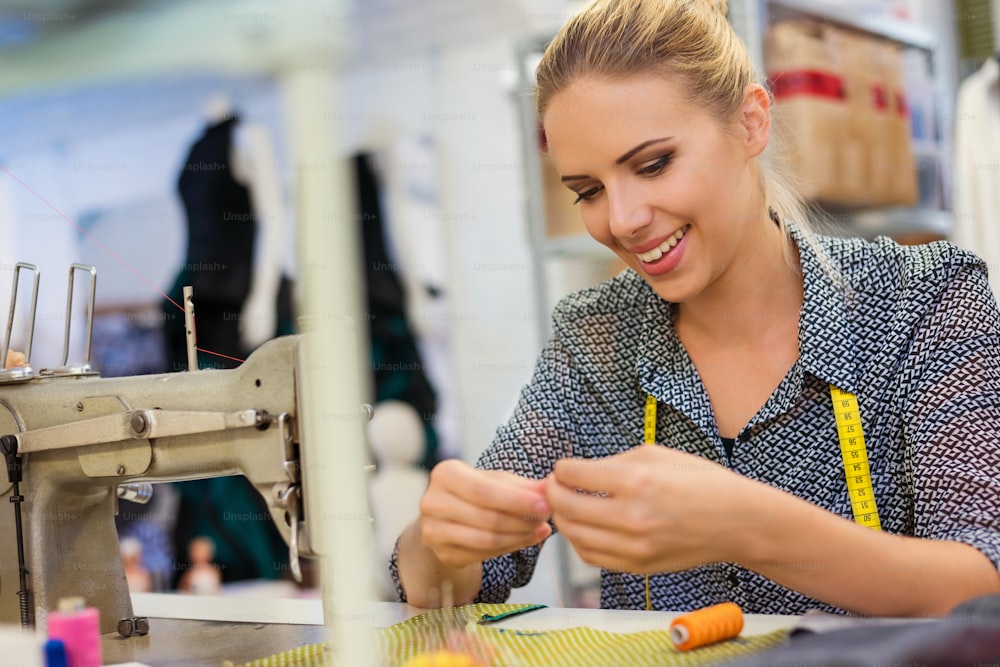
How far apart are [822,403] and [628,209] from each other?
0.33 m

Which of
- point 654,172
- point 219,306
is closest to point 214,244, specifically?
point 219,306

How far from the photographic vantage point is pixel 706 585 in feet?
4.26

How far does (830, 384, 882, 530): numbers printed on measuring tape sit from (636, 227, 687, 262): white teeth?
252mm

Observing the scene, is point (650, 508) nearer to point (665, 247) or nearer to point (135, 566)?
point (665, 247)

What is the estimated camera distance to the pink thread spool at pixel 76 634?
90cm

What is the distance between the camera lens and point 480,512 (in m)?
1.01

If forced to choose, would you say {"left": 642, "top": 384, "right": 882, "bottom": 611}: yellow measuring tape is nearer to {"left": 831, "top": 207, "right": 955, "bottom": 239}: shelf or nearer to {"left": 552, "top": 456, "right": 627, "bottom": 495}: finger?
{"left": 552, "top": 456, "right": 627, "bottom": 495}: finger

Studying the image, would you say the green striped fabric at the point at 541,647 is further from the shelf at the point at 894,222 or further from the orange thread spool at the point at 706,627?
the shelf at the point at 894,222

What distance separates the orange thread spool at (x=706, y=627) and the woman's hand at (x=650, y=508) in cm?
5

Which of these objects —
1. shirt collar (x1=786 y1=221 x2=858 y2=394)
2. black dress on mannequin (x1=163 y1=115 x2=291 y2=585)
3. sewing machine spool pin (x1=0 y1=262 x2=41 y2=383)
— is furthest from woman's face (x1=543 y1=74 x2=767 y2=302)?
black dress on mannequin (x1=163 y1=115 x2=291 y2=585)

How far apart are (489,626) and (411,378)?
7.12 ft

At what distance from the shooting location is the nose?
46.6 inches

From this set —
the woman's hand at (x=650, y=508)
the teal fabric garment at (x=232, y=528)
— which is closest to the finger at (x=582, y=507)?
the woman's hand at (x=650, y=508)

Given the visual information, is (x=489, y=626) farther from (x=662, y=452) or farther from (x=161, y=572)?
(x=161, y=572)
